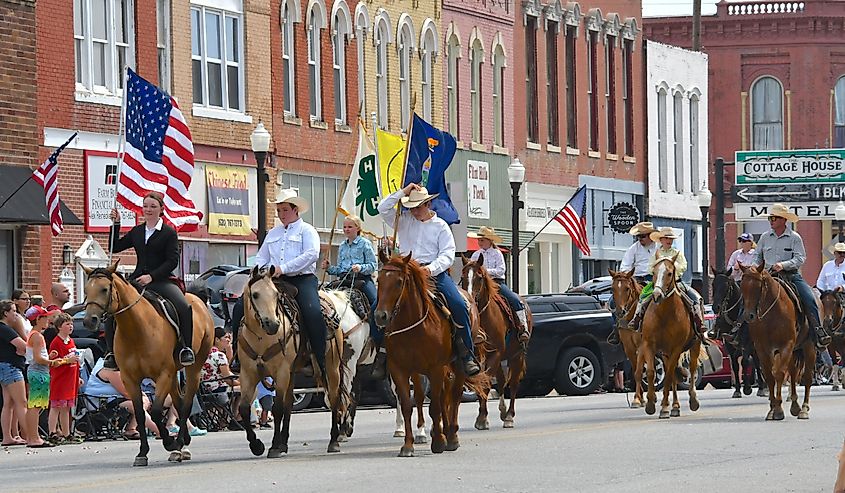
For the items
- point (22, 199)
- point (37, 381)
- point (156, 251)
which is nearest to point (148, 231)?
point (156, 251)

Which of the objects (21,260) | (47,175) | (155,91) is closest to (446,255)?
(155,91)

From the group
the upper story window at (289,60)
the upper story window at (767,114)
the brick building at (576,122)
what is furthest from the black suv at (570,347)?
the upper story window at (767,114)

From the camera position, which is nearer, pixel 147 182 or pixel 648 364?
pixel 648 364

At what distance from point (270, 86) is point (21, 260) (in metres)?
9.21

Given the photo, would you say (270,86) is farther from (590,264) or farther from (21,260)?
(590,264)

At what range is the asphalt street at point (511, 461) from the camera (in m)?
15.6

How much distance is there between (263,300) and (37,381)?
4.97m

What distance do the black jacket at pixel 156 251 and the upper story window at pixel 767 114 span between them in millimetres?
53563

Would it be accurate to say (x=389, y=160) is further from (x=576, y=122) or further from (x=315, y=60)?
(x=576, y=122)

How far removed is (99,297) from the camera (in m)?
18.1

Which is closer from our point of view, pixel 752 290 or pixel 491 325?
pixel 491 325

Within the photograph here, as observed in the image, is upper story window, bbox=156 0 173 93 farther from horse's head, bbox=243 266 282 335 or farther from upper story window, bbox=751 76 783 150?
upper story window, bbox=751 76 783 150


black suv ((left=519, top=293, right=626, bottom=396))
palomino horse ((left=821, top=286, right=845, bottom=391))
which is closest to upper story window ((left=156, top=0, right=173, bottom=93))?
black suv ((left=519, top=293, right=626, bottom=396))

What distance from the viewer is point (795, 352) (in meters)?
25.6
